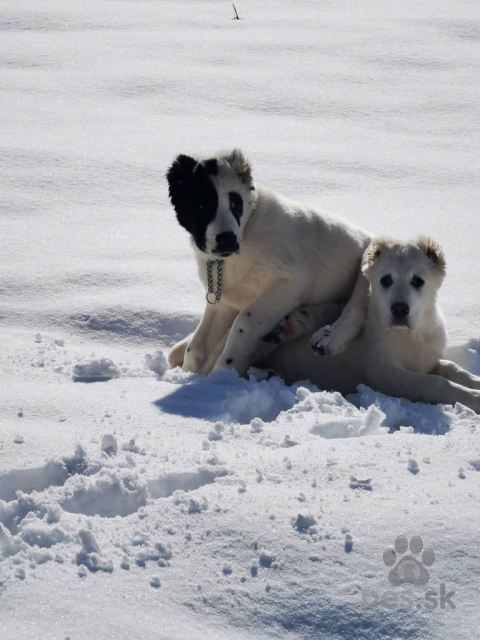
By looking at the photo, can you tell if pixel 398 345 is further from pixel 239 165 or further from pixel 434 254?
pixel 239 165

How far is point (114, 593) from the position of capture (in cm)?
315

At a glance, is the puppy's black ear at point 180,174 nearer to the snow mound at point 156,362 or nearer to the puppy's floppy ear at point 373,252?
the snow mound at point 156,362

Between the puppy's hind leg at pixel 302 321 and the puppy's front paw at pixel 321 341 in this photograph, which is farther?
the puppy's hind leg at pixel 302 321

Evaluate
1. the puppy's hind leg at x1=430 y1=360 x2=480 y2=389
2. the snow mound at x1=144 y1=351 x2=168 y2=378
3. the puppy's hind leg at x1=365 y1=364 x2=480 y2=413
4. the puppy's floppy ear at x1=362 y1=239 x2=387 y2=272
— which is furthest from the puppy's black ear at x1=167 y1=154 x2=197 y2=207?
the puppy's hind leg at x1=430 y1=360 x2=480 y2=389

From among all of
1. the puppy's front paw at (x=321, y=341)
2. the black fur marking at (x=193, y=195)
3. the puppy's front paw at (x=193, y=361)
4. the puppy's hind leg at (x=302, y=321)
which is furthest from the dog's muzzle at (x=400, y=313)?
the puppy's front paw at (x=193, y=361)

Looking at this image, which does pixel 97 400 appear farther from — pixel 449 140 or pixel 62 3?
pixel 62 3

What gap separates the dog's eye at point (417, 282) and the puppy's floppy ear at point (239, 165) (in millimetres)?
1116

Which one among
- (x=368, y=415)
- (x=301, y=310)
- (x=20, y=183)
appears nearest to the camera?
(x=368, y=415)

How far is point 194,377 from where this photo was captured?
5789mm

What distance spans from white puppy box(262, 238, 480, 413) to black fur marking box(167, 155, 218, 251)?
2.68 feet

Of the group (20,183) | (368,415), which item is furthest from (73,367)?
(20,183)

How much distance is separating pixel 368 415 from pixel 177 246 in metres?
3.54

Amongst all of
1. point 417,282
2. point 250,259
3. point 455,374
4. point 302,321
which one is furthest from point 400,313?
point 250,259

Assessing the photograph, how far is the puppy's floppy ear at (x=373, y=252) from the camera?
19.0 ft
